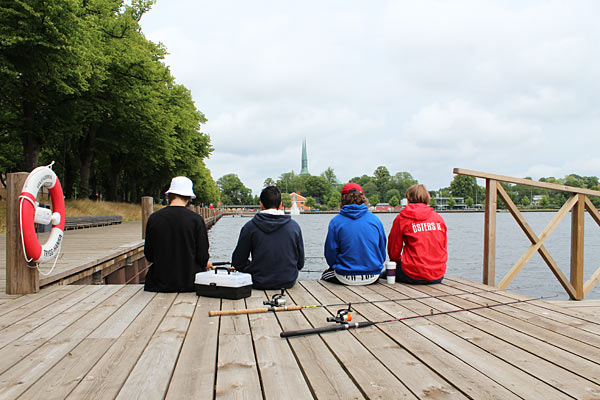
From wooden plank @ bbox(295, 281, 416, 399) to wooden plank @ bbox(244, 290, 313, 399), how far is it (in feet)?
0.91

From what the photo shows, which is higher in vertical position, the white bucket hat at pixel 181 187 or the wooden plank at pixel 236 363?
the white bucket hat at pixel 181 187

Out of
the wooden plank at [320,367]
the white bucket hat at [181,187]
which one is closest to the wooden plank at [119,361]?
Answer: the wooden plank at [320,367]

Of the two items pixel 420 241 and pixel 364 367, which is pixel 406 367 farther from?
pixel 420 241

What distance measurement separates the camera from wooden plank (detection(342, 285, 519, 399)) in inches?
84.6

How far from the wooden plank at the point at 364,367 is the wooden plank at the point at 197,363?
2.38ft

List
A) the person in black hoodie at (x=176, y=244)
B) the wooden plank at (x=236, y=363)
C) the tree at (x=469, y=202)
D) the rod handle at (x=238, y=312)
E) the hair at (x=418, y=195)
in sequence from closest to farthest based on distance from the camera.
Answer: the wooden plank at (x=236, y=363) → the rod handle at (x=238, y=312) → the person in black hoodie at (x=176, y=244) → the hair at (x=418, y=195) → the tree at (x=469, y=202)

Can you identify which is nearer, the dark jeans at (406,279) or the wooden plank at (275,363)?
the wooden plank at (275,363)

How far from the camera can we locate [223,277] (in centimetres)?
416

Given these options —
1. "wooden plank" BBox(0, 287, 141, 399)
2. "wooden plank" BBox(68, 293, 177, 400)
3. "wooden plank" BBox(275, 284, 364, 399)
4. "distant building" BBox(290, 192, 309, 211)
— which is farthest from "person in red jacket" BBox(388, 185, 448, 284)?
"distant building" BBox(290, 192, 309, 211)

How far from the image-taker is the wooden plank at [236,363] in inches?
84.0

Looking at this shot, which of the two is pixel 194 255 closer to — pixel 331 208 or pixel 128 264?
pixel 128 264

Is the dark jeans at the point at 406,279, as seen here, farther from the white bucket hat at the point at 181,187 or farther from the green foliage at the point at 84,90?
the green foliage at the point at 84,90

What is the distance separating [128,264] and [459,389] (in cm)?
848

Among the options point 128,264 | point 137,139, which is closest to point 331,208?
point 137,139
